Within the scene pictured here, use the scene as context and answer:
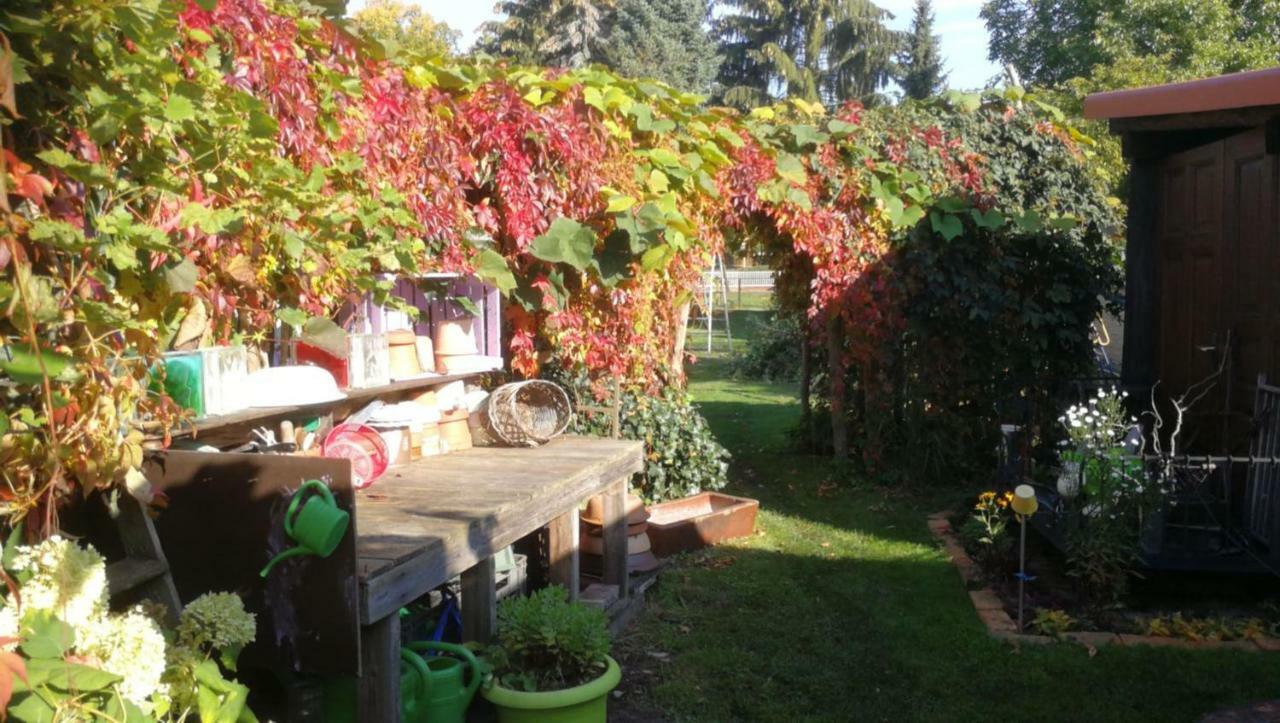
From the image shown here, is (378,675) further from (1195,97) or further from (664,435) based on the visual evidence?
(1195,97)

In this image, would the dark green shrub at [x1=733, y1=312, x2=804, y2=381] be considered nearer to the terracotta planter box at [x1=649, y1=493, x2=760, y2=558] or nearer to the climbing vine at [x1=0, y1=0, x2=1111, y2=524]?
the climbing vine at [x1=0, y1=0, x2=1111, y2=524]

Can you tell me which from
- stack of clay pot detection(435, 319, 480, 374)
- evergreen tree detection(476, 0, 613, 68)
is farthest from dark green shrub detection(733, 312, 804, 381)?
evergreen tree detection(476, 0, 613, 68)

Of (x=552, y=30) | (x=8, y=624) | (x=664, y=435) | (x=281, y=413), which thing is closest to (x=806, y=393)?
(x=664, y=435)

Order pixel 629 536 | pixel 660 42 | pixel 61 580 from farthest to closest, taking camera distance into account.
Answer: pixel 660 42 → pixel 629 536 → pixel 61 580

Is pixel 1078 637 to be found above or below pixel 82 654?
below

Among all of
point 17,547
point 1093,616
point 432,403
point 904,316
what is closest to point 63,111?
point 17,547

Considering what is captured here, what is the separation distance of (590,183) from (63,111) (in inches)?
142

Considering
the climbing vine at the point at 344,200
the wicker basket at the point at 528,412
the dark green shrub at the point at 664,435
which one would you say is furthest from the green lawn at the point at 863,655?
the climbing vine at the point at 344,200

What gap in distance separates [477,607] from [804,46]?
34.0m

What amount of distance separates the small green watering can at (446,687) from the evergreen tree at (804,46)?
32294 mm

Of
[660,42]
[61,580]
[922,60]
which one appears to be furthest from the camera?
[922,60]

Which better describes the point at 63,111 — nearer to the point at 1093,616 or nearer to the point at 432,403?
the point at 432,403

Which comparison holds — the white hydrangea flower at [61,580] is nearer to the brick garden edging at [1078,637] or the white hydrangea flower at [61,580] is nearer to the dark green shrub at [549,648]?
the dark green shrub at [549,648]

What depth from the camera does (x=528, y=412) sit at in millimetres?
5441
